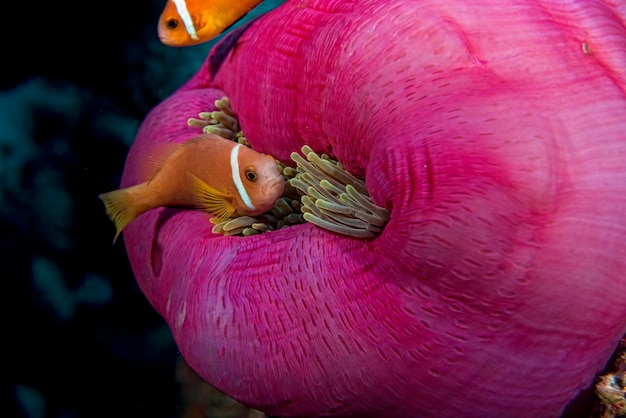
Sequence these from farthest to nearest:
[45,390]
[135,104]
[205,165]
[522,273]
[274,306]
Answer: [135,104] < [45,390] < [205,165] < [274,306] < [522,273]

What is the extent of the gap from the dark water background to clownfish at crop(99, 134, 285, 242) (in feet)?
1.92

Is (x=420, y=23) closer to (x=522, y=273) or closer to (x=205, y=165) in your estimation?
(x=522, y=273)

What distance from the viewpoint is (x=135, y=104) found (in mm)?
1895

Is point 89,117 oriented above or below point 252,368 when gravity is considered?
above

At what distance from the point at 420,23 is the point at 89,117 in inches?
56.2

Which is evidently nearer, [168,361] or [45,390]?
[45,390]

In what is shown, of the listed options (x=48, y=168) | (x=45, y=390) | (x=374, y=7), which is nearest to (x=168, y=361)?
(x=45, y=390)

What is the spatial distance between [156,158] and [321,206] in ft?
2.03

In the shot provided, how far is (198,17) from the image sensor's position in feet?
4.32

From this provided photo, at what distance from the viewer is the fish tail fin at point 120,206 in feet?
4.04

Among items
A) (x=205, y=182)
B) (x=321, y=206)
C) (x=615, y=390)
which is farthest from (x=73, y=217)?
(x=615, y=390)

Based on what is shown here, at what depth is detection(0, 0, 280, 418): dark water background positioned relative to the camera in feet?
5.28

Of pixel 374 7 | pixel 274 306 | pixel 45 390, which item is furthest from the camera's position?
pixel 45 390

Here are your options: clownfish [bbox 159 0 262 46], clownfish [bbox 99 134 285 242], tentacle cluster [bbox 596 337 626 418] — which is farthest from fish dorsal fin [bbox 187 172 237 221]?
tentacle cluster [bbox 596 337 626 418]
